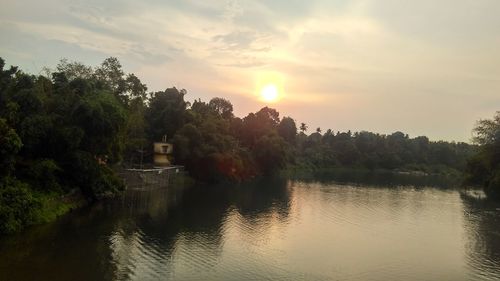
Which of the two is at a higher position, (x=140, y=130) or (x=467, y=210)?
(x=140, y=130)

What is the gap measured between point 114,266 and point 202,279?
5.47 metres

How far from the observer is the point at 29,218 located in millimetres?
33281

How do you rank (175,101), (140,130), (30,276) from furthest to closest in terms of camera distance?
1. (175,101)
2. (140,130)
3. (30,276)

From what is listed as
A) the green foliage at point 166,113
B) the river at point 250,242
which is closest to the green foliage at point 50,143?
the river at point 250,242

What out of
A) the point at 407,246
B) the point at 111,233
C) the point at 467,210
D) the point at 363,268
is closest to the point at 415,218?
the point at 467,210

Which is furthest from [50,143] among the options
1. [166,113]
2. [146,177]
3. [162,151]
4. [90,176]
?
[166,113]

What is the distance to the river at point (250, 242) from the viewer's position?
27.0m

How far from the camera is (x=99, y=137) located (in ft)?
149

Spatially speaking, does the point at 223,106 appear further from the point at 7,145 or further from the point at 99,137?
the point at 7,145

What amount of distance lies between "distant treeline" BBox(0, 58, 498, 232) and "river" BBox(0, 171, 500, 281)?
134 inches

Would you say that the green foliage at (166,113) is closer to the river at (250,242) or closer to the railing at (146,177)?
the railing at (146,177)

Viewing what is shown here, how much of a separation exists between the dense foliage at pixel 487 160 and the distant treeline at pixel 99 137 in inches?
1553

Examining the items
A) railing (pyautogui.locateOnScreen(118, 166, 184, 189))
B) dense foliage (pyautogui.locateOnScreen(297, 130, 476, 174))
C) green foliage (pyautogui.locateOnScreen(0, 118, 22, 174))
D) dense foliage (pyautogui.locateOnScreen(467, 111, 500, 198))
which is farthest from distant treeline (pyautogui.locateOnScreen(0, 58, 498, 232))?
dense foliage (pyautogui.locateOnScreen(467, 111, 500, 198))

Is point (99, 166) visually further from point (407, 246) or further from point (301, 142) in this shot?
point (301, 142)
